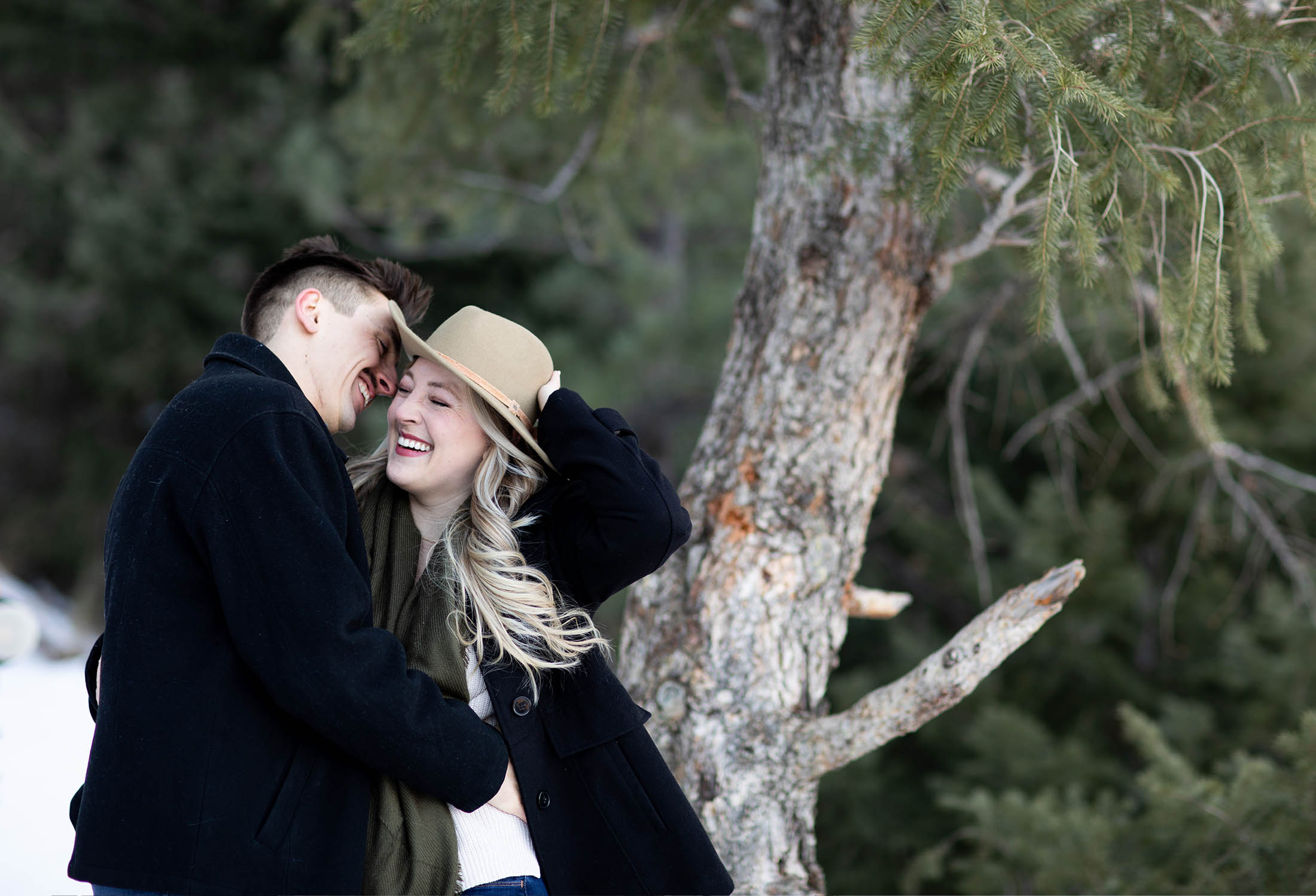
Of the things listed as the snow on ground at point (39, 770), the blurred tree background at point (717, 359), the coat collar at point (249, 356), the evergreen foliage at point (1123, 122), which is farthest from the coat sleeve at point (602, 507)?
the snow on ground at point (39, 770)

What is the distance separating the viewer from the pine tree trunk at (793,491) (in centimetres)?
246

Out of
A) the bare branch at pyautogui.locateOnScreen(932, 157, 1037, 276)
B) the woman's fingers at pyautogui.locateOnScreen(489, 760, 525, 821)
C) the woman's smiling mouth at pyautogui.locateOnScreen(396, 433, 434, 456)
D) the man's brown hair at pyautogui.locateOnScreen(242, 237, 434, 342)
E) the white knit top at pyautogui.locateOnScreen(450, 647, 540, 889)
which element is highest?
the man's brown hair at pyautogui.locateOnScreen(242, 237, 434, 342)

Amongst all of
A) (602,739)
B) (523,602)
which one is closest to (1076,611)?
(602,739)

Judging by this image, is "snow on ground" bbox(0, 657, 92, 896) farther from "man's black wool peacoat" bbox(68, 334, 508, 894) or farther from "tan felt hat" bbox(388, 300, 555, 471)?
"tan felt hat" bbox(388, 300, 555, 471)

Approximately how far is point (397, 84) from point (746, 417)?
6.82 ft

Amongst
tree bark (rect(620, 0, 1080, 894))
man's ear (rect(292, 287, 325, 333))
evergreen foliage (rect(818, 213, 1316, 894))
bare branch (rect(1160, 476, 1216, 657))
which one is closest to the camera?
man's ear (rect(292, 287, 325, 333))

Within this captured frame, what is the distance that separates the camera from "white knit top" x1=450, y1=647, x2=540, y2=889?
1.72 metres

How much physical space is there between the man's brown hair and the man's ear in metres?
0.02

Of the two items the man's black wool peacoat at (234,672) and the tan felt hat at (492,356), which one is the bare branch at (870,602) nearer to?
the tan felt hat at (492,356)

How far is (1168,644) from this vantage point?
4953mm

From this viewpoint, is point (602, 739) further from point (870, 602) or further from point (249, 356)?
point (870, 602)

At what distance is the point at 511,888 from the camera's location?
5.65ft

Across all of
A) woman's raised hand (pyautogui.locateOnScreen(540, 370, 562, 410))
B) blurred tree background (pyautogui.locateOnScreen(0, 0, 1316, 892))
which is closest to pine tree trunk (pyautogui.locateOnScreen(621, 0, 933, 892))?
blurred tree background (pyautogui.locateOnScreen(0, 0, 1316, 892))

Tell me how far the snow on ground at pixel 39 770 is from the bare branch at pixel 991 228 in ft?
9.04
